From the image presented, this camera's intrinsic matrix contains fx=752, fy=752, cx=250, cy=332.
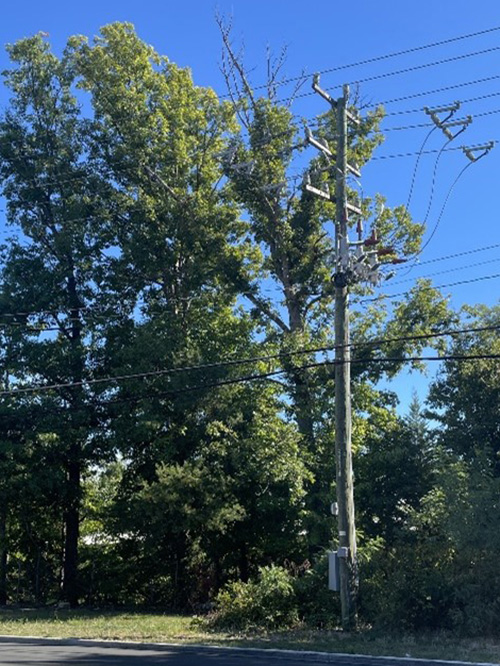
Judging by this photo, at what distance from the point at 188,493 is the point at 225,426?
9.86 ft

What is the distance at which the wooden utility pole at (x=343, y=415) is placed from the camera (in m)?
17.6

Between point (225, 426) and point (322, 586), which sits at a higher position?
point (225, 426)

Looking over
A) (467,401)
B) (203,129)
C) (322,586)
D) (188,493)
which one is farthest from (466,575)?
(203,129)

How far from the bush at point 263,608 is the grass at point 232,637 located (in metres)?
0.66

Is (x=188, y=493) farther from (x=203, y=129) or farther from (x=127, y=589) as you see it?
(x=203, y=129)

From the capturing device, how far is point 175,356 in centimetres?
2603

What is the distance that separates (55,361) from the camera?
29.0 metres

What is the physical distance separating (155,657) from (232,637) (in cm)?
330

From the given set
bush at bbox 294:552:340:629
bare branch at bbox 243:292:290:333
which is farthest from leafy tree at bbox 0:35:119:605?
bush at bbox 294:552:340:629

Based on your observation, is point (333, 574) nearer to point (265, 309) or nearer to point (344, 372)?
point (344, 372)

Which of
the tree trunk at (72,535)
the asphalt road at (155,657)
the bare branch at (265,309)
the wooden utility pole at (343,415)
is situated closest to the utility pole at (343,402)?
the wooden utility pole at (343,415)

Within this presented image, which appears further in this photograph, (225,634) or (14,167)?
(14,167)

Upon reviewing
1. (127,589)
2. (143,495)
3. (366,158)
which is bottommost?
(127,589)

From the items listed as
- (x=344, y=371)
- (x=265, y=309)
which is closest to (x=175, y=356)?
(x=265, y=309)
